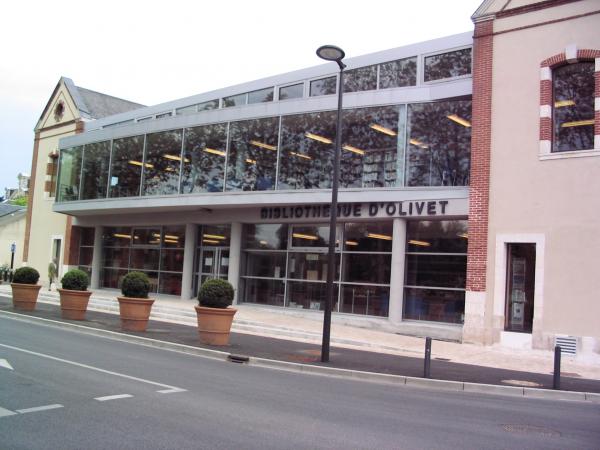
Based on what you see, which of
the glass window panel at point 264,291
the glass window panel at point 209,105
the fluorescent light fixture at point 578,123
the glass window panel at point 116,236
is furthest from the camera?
the glass window panel at point 116,236

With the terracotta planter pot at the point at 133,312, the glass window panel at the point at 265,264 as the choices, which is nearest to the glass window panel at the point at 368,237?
the glass window panel at the point at 265,264

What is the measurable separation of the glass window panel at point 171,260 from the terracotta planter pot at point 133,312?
1071 cm

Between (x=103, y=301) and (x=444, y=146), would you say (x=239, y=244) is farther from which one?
(x=444, y=146)

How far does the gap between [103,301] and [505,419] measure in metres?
20.1

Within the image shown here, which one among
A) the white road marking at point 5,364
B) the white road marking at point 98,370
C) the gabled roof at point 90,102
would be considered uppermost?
the gabled roof at point 90,102

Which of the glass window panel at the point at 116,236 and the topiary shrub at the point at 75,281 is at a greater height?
the glass window panel at the point at 116,236

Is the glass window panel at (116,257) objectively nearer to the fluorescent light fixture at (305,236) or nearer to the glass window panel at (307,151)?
the fluorescent light fixture at (305,236)

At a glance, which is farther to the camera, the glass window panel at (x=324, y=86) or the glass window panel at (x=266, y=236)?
the glass window panel at (x=266, y=236)

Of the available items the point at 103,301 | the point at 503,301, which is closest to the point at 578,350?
the point at 503,301

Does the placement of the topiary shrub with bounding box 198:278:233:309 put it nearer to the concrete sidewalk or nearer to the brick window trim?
the concrete sidewalk

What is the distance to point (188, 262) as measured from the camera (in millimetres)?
25859

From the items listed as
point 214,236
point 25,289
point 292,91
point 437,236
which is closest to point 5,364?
point 25,289

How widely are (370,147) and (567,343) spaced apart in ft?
28.4

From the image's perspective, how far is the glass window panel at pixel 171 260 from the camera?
26969mm
